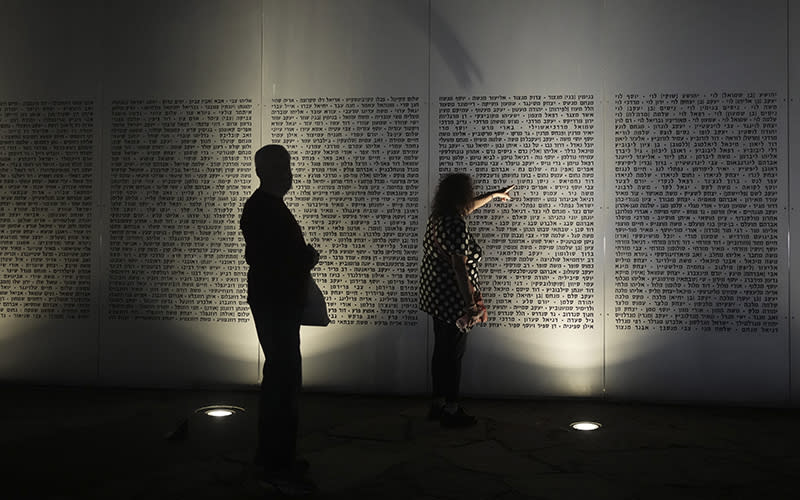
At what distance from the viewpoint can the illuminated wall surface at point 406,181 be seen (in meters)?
5.05

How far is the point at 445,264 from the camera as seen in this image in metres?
4.21

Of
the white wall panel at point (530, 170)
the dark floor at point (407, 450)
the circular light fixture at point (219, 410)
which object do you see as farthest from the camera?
the white wall panel at point (530, 170)

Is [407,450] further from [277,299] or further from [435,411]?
[277,299]

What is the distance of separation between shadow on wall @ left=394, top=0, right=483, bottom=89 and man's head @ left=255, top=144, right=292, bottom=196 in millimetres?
2586

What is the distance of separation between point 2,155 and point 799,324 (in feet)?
22.9

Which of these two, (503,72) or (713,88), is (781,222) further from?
(503,72)

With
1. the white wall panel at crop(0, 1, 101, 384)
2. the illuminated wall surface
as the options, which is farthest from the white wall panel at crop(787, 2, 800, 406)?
the white wall panel at crop(0, 1, 101, 384)

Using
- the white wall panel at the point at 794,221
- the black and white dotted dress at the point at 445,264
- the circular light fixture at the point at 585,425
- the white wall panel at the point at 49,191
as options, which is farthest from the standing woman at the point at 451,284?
the white wall panel at the point at 49,191

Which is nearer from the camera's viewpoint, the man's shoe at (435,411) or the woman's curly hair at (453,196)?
the woman's curly hair at (453,196)

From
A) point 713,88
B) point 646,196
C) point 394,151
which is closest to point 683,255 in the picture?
point 646,196

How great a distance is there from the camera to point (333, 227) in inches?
211

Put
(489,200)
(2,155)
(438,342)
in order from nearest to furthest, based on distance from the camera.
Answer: (438,342) → (489,200) → (2,155)

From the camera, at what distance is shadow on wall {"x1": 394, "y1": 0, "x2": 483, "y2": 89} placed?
5.28m

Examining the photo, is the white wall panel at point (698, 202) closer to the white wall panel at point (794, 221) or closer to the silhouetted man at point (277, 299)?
the white wall panel at point (794, 221)
